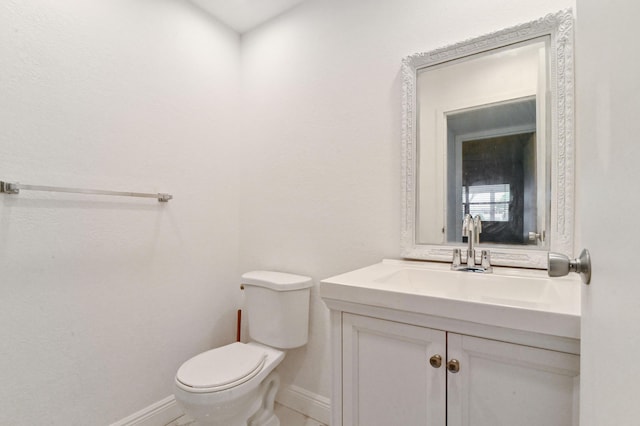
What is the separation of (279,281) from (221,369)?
487mm

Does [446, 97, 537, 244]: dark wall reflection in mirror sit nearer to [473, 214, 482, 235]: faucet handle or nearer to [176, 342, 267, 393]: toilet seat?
[473, 214, 482, 235]: faucet handle

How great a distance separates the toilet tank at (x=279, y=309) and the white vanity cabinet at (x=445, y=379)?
61 cm

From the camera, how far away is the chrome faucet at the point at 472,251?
119 cm

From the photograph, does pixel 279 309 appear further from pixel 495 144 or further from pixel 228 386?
pixel 495 144

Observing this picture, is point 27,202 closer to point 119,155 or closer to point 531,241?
point 119,155

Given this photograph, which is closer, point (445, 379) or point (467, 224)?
point (445, 379)

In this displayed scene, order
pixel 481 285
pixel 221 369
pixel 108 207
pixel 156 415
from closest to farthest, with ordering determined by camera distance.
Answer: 1. pixel 481 285
2. pixel 221 369
3. pixel 108 207
4. pixel 156 415

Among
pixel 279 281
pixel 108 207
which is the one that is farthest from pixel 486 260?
pixel 108 207

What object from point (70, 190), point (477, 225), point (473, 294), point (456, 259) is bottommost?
point (473, 294)

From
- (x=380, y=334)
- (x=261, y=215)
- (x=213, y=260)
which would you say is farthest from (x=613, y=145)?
(x=213, y=260)

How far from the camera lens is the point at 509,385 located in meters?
0.76

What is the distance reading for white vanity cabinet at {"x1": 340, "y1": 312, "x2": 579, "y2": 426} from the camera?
722mm

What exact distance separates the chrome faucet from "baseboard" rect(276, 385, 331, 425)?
40.6 inches

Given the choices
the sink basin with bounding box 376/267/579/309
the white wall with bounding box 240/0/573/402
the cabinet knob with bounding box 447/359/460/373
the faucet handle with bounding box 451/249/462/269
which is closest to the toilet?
the white wall with bounding box 240/0/573/402
